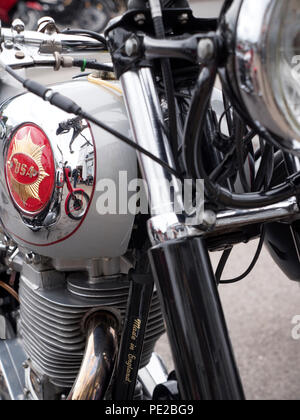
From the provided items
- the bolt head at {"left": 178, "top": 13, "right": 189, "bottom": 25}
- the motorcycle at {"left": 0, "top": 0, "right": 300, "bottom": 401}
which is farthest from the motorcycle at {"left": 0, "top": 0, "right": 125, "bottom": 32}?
the bolt head at {"left": 178, "top": 13, "right": 189, "bottom": 25}

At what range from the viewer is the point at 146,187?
0.73 m

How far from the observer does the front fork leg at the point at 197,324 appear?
69 centimetres

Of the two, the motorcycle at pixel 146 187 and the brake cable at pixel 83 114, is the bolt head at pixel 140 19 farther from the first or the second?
the brake cable at pixel 83 114

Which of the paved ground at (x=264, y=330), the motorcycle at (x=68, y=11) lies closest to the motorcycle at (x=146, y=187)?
the paved ground at (x=264, y=330)

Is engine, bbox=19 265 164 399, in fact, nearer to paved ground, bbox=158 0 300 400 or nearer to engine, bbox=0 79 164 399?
engine, bbox=0 79 164 399

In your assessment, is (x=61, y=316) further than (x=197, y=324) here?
Yes

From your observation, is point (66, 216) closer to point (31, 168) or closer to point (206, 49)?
point (31, 168)

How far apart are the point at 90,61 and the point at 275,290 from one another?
179 cm

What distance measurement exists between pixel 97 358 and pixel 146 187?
1.30 feet

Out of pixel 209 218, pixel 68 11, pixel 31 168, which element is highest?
pixel 68 11

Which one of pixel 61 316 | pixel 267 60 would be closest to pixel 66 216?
pixel 61 316

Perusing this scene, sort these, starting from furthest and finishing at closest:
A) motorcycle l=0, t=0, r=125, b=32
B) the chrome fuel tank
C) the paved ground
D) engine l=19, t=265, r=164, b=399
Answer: motorcycle l=0, t=0, r=125, b=32
the paved ground
engine l=19, t=265, r=164, b=399
the chrome fuel tank

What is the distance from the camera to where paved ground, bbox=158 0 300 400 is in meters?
1.99
